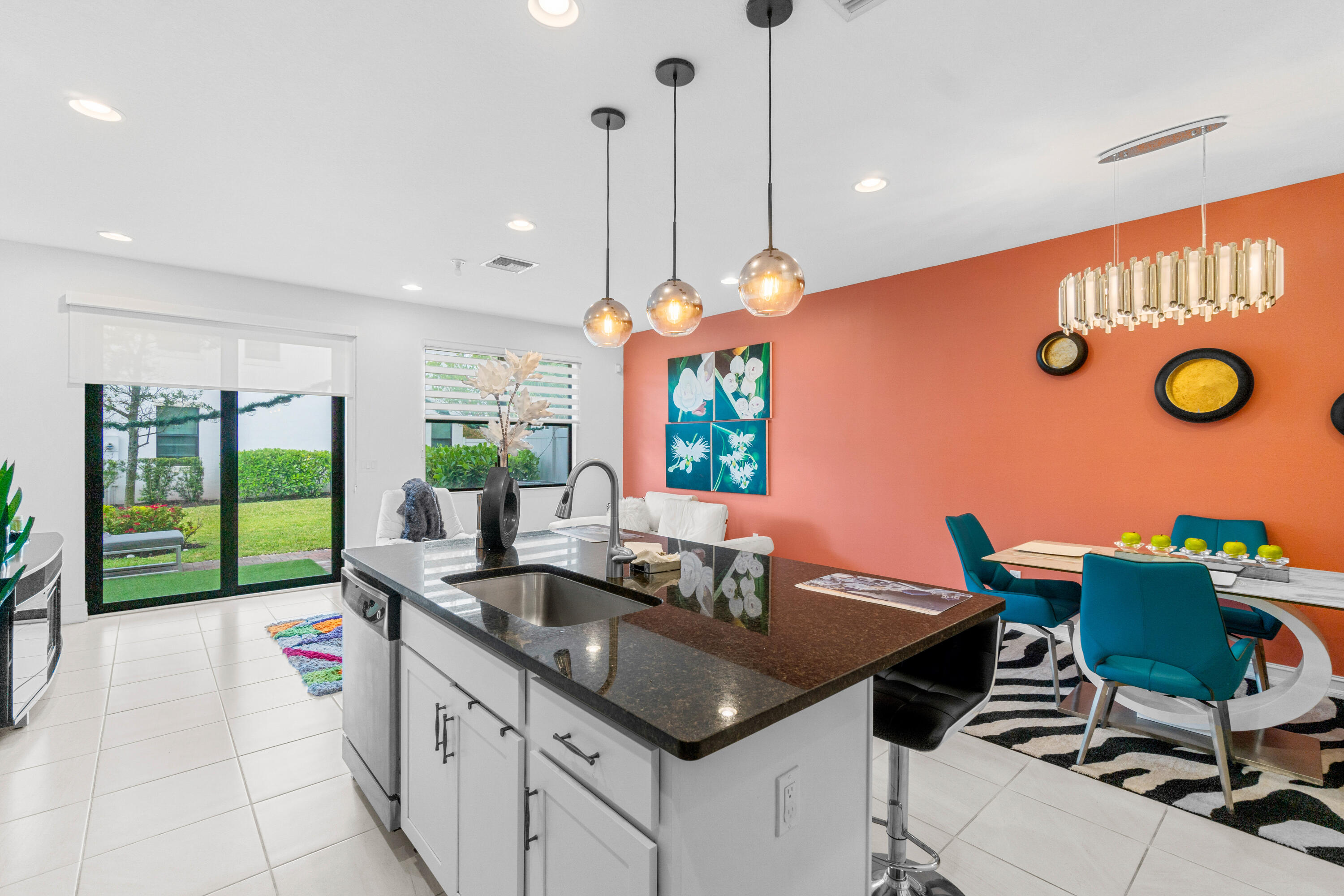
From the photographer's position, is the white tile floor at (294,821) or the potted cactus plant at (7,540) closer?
the white tile floor at (294,821)

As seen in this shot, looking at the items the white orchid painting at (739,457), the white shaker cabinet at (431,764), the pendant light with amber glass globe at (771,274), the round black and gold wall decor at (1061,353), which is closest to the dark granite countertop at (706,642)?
the white shaker cabinet at (431,764)

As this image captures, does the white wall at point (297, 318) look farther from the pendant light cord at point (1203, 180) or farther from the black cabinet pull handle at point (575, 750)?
the pendant light cord at point (1203, 180)

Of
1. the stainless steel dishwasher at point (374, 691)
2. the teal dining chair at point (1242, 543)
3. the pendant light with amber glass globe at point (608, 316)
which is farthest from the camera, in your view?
the teal dining chair at point (1242, 543)

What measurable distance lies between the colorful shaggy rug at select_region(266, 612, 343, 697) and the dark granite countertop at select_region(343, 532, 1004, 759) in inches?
64.7

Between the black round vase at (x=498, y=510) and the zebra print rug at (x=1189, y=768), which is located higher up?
the black round vase at (x=498, y=510)

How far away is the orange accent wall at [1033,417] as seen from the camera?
9.96 ft

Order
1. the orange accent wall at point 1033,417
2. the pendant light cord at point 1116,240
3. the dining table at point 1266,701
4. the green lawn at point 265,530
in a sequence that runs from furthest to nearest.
A: the green lawn at point 265,530 < the pendant light cord at point 1116,240 < the orange accent wall at point 1033,417 < the dining table at point 1266,701

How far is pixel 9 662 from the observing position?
252cm

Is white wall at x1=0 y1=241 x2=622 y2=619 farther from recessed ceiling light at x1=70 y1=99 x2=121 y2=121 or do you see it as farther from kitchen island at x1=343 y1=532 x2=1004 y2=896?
kitchen island at x1=343 y1=532 x2=1004 y2=896

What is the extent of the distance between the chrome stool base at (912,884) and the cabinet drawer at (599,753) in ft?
3.58

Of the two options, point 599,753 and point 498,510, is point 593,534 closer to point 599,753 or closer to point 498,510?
point 498,510

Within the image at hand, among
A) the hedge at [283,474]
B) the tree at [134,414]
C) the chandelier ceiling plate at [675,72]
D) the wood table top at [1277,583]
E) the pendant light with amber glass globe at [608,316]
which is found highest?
the chandelier ceiling plate at [675,72]

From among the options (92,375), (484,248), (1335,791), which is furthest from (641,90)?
(92,375)

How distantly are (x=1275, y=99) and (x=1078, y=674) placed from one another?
2814mm
